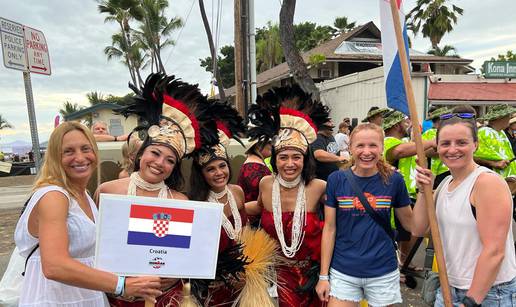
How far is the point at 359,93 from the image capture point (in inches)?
660

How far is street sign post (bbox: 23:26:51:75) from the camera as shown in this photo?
146 inches

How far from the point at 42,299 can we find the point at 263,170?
215 cm

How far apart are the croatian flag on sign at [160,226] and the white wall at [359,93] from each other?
45.2ft

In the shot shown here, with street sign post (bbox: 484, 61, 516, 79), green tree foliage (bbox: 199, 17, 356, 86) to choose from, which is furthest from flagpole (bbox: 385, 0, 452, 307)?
green tree foliage (bbox: 199, 17, 356, 86)

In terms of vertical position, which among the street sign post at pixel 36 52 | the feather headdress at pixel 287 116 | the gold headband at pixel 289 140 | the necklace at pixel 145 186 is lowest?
the necklace at pixel 145 186

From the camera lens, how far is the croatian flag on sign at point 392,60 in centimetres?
230

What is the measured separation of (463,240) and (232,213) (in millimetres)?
1446

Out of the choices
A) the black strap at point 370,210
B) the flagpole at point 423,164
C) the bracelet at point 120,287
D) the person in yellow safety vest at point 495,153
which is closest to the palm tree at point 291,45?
the person in yellow safety vest at point 495,153

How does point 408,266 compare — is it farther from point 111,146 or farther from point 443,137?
point 111,146

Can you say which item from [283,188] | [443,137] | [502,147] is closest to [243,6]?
[502,147]

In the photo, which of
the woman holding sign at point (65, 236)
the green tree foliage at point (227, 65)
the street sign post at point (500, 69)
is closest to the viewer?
the woman holding sign at point (65, 236)

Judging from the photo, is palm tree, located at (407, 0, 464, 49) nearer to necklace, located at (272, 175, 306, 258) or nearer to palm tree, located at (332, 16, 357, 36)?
palm tree, located at (332, 16, 357, 36)

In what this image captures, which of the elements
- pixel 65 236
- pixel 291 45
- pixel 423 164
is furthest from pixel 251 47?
pixel 65 236

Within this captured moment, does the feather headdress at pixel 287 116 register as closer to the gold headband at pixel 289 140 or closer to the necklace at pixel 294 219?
the gold headband at pixel 289 140
